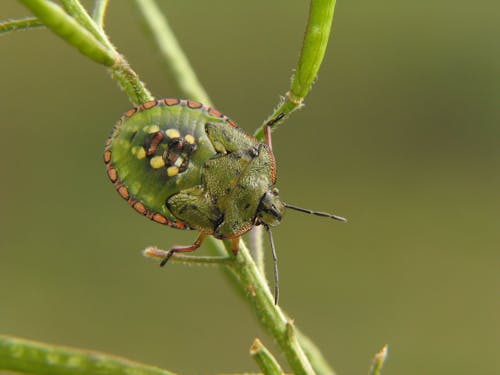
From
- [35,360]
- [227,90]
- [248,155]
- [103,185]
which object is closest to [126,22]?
[227,90]

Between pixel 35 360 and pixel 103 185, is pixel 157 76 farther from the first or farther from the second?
pixel 35 360

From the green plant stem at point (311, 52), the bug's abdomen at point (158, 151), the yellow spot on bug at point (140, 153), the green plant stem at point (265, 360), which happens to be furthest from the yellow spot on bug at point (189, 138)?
the green plant stem at point (265, 360)

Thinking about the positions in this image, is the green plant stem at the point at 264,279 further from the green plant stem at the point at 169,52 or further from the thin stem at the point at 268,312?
the green plant stem at the point at 169,52

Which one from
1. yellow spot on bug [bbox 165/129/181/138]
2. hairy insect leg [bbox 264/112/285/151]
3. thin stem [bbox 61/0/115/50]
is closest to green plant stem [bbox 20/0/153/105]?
thin stem [bbox 61/0/115/50]

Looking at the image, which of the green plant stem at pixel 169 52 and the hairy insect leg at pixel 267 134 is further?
the green plant stem at pixel 169 52

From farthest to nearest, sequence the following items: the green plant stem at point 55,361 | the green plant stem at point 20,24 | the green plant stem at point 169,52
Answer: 1. the green plant stem at point 169,52
2. the green plant stem at point 20,24
3. the green plant stem at point 55,361

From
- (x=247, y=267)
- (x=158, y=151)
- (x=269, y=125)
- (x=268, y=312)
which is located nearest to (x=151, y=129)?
(x=158, y=151)

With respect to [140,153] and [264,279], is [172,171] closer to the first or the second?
[140,153]
